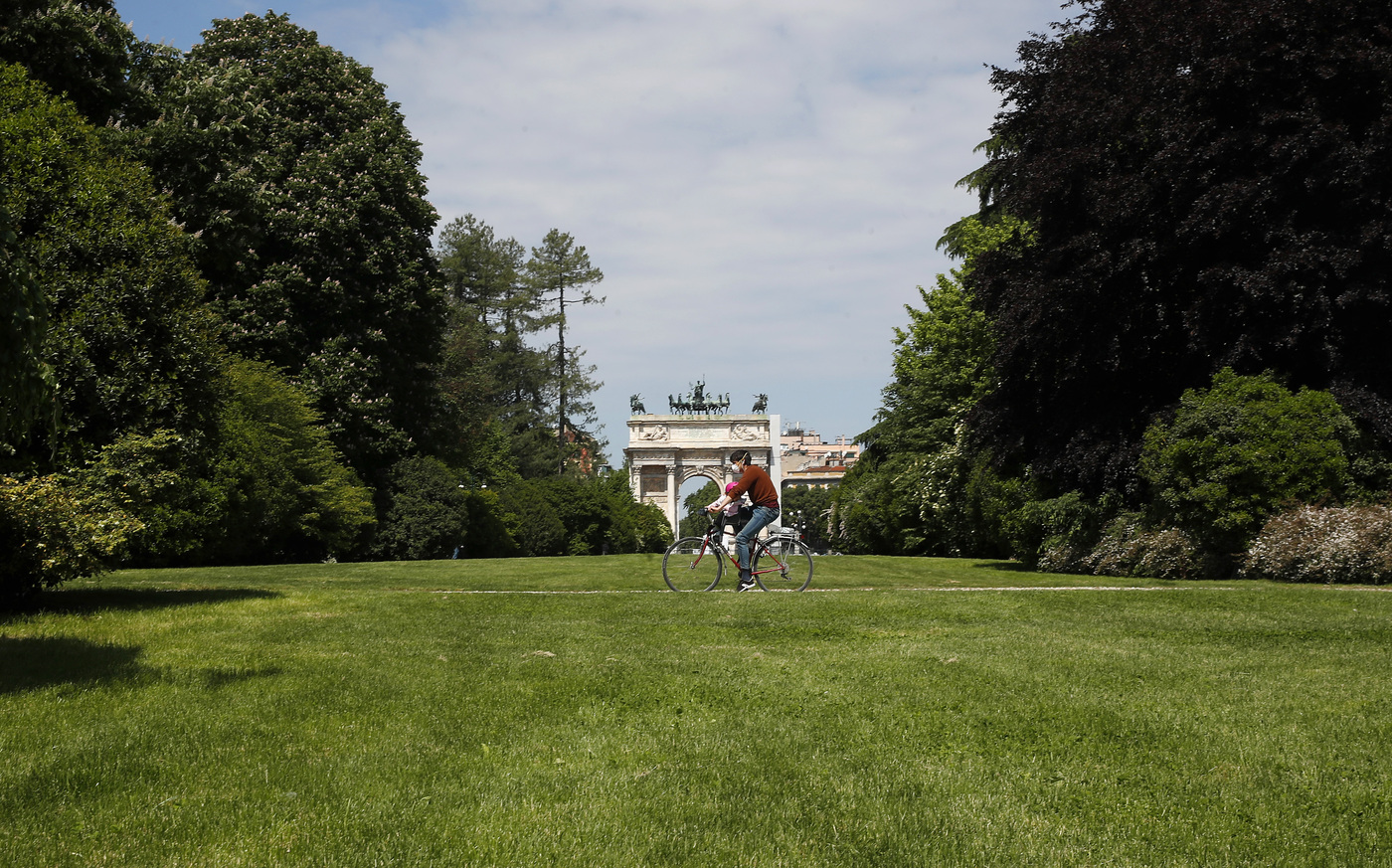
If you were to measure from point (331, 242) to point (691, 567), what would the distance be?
16.5m

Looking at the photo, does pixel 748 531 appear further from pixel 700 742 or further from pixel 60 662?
pixel 700 742

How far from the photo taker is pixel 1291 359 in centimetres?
1792

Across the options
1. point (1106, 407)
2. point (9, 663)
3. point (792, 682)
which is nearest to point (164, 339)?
point (9, 663)

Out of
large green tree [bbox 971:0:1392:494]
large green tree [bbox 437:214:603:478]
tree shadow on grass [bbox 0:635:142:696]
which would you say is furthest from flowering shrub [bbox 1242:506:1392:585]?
large green tree [bbox 437:214:603:478]

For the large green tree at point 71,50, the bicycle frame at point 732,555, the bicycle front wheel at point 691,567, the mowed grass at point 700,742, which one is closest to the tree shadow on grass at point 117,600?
the mowed grass at point 700,742

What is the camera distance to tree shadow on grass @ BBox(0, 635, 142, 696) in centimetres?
632

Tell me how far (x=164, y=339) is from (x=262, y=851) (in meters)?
8.59

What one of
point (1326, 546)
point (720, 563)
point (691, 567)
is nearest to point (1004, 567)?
point (1326, 546)

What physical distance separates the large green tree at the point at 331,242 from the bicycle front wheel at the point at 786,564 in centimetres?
1453

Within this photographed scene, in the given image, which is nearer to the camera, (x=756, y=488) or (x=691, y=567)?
(x=756, y=488)

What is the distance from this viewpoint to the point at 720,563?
13.0m

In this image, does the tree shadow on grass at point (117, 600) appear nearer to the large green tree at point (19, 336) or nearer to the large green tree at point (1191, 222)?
the large green tree at point (19, 336)

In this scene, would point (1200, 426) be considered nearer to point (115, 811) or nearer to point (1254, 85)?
point (1254, 85)

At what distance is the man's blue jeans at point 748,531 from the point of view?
41.2ft
